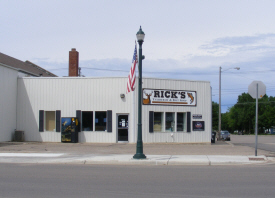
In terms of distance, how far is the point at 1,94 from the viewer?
78.5ft

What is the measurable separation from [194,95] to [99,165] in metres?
13.3

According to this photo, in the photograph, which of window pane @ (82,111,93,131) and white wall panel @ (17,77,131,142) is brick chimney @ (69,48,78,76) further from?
window pane @ (82,111,93,131)

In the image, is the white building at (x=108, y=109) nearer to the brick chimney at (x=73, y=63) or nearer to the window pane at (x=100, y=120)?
the window pane at (x=100, y=120)

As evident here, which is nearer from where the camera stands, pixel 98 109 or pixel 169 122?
pixel 98 109

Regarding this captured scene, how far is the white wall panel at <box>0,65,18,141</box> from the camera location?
24078 mm

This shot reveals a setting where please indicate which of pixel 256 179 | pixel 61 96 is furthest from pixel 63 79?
pixel 256 179

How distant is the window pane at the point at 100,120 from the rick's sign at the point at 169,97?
10.2ft

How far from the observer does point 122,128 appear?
24500 mm

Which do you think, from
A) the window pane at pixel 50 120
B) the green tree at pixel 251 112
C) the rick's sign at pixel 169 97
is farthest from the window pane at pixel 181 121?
the green tree at pixel 251 112

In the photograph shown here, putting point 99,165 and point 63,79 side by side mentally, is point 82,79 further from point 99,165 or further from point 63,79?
point 99,165

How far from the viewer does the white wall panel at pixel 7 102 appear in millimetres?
24078

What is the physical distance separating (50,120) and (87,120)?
2.83m

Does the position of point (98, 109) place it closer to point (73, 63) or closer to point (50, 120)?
point (50, 120)

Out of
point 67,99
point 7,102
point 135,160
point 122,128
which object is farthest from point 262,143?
point 7,102
